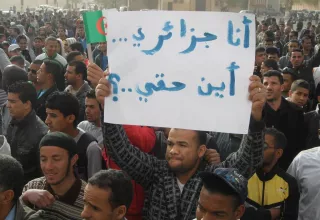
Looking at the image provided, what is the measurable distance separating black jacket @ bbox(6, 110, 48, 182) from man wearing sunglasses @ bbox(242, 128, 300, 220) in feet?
4.89

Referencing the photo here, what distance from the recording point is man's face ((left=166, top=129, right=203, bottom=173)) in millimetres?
2762

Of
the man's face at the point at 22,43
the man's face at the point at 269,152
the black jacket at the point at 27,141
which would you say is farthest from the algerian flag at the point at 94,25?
the man's face at the point at 22,43

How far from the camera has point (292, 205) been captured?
334 cm

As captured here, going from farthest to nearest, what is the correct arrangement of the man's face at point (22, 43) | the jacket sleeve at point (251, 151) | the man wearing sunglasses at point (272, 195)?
→ the man's face at point (22, 43) → the man wearing sunglasses at point (272, 195) → the jacket sleeve at point (251, 151)

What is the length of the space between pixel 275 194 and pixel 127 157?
1.09m

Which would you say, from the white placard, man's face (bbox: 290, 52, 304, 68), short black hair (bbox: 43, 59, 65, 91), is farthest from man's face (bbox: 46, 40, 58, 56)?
the white placard

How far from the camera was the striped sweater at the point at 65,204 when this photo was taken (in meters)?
2.74

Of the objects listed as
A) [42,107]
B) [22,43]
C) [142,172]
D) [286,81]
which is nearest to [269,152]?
[142,172]

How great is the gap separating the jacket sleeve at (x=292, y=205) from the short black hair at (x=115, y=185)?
3.91 feet

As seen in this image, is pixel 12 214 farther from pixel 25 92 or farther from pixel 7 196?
pixel 25 92

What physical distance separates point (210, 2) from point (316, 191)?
4371cm

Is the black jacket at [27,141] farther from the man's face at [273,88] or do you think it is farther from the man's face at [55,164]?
the man's face at [273,88]

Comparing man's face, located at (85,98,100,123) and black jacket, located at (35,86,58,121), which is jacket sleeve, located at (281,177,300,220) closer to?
man's face, located at (85,98,100,123)

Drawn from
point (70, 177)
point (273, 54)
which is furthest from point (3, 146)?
point (273, 54)
